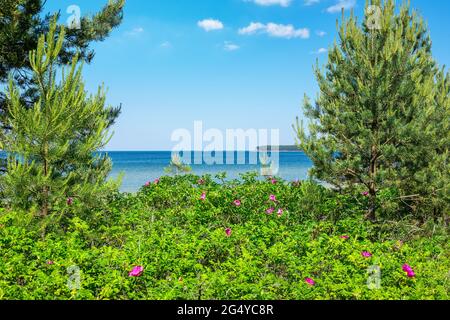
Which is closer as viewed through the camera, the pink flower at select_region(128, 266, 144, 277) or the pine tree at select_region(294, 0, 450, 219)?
the pink flower at select_region(128, 266, 144, 277)

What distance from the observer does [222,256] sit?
6.38 meters

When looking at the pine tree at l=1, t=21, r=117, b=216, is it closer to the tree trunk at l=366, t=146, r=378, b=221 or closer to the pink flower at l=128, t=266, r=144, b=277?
the pink flower at l=128, t=266, r=144, b=277

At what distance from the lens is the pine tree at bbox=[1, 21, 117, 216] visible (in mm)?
6602

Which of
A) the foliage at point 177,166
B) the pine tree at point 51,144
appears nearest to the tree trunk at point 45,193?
the pine tree at point 51,144

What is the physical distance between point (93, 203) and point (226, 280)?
3285mm

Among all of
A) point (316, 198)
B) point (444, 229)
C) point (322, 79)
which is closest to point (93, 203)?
point (316, 198)

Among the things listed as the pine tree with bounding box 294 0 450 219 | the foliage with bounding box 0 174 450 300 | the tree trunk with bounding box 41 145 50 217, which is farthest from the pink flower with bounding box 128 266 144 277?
the pine tree with bounding box 294 0 450 219

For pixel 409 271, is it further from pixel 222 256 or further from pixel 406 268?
pixel 222 256

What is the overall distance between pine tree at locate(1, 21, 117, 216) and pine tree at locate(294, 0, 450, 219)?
4314 millimetres

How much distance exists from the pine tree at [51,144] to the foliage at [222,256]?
416 millimetres

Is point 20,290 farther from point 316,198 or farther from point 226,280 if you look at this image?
point 316,198

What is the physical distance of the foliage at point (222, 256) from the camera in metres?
4.79

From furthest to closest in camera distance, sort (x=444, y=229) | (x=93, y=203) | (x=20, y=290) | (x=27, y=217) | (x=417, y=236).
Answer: (x=444, y=229) < (x=417, y=236) < (x=93, y=203) < (x=27, y=217) < (x=20, y=290)

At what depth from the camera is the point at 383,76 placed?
8.47 metres
